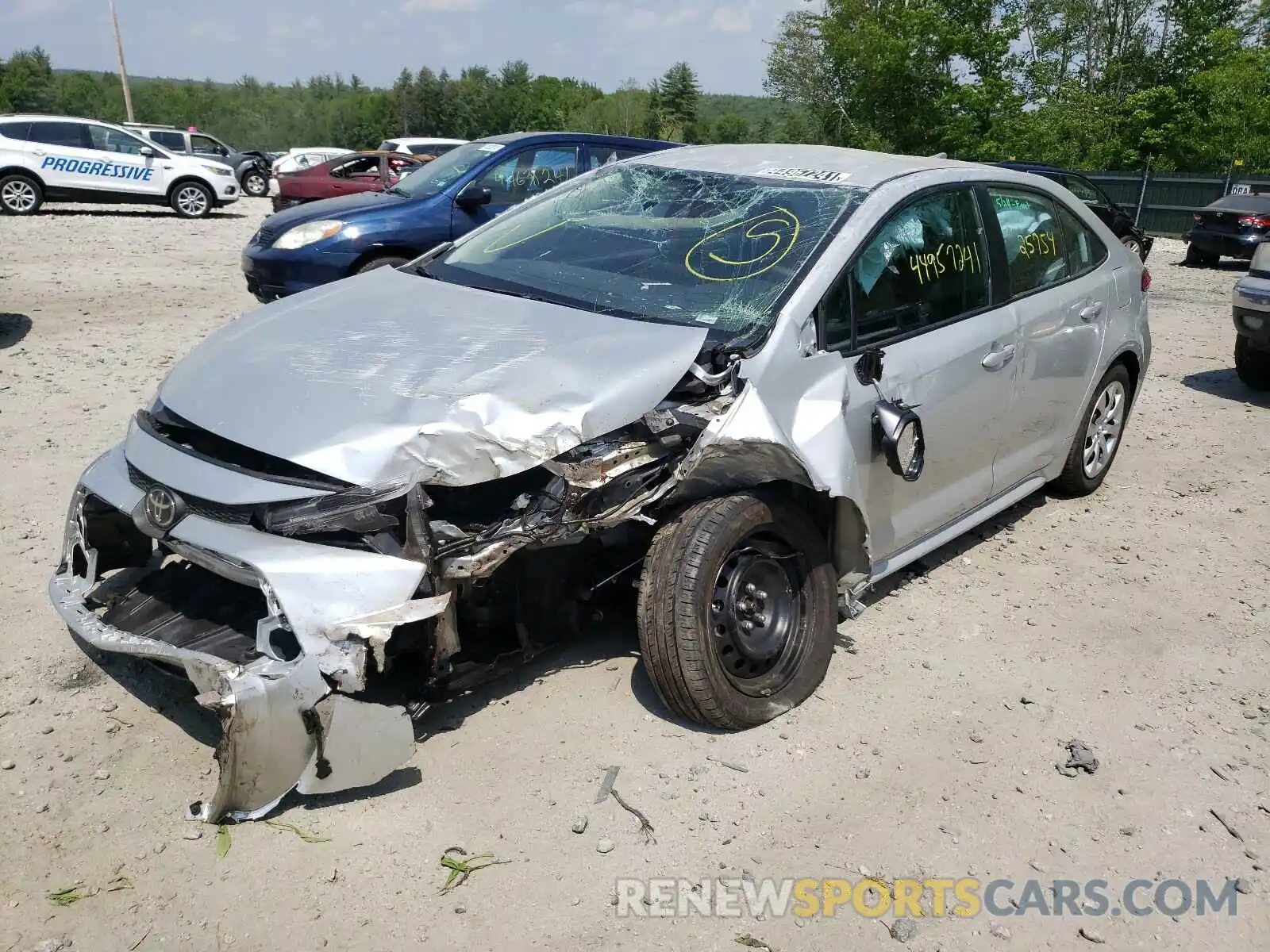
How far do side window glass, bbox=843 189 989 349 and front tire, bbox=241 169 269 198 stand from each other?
995 inches

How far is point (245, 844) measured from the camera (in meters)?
2.90

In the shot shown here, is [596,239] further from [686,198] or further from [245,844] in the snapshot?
[245,844]

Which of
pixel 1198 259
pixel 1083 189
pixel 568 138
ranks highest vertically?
pixel 568 138

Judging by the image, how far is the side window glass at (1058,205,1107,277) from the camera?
197 inches

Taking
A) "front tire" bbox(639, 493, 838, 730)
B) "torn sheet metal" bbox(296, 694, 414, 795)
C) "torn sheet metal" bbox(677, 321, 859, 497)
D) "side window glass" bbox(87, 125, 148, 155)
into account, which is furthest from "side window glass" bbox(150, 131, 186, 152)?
"torn sheet metal" bbox(296, 694, 414, 795)

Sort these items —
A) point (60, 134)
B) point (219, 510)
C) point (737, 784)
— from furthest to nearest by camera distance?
1. point (60, 134)
2. point (737, 784)
3. point (219, 510)

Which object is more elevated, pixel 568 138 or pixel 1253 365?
pixel 568 138

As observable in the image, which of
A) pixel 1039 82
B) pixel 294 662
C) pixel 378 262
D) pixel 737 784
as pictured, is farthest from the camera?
pixel 1039 82

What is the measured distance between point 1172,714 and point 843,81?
1645 inches

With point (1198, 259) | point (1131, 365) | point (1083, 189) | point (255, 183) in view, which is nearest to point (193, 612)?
point (1131, 365)

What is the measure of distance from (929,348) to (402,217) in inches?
221

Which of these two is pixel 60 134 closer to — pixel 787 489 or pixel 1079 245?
pixel 1079 245

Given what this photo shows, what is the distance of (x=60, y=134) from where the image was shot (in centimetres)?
1764

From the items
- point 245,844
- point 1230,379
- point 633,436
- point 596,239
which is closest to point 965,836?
point 633,436
